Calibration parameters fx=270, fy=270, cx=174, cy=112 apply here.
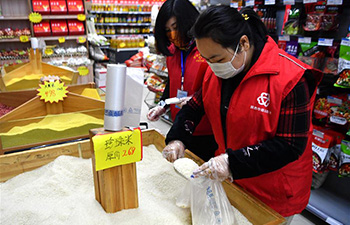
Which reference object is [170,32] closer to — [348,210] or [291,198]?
[291,198]

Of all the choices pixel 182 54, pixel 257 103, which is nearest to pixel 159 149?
pixel 182 54

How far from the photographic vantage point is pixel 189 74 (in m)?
1.87

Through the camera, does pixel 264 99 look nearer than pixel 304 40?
Yes

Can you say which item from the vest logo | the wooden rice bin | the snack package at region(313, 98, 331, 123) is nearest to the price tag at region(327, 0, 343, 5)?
the snack package at region(313, 98, 331, 123)

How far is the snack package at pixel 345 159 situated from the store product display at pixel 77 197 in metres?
1.59

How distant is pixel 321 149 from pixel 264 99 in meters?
1.70

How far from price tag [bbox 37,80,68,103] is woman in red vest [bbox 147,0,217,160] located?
74cm

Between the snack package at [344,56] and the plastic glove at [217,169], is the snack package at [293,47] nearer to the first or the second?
the snack package at [344,56]

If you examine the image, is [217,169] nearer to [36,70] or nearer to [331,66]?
[331,66]

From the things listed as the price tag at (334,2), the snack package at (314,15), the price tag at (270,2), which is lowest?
the snack package at (314,15)

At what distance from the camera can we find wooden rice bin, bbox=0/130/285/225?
3.47 feet

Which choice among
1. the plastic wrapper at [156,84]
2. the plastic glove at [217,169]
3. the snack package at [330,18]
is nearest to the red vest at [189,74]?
the plastic glove at [217,169]

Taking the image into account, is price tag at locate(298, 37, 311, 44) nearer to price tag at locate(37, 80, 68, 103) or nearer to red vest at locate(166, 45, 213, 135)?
red vest at locate(166, 45, 213, 135)

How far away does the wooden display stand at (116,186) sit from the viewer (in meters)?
1.10
